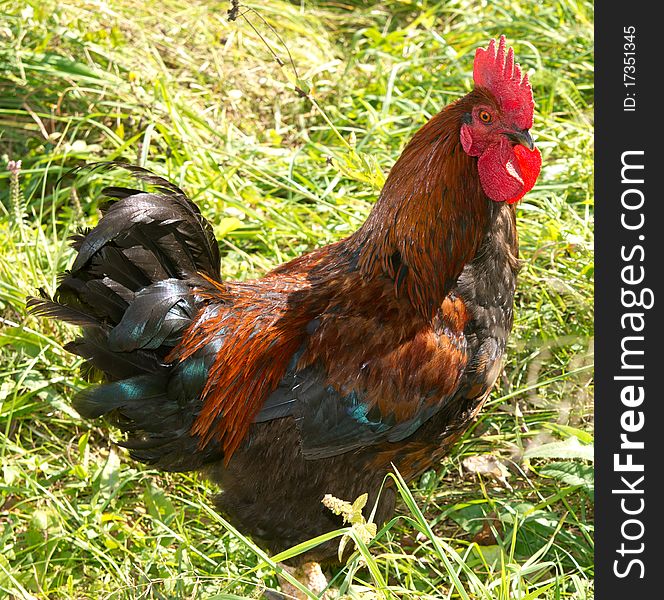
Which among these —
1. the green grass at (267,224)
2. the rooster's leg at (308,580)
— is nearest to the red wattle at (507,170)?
the green grass at (267,224)

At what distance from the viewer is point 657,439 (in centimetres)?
333

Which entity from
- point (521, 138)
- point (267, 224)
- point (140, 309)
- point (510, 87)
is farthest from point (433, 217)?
point (267, 224)

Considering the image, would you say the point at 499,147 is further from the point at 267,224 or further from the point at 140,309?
the point at 267,224

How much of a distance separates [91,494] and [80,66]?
2.70 m

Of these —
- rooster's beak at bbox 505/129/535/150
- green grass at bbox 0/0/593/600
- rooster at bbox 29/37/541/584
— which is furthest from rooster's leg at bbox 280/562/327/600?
rooster's beak at bbox 505/129/535/150

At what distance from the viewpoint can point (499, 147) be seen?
Result: 3.15 metres

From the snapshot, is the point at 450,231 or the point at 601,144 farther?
the point at 601,144

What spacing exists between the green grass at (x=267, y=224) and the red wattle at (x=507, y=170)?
29.8 inches

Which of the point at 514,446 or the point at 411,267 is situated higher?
the point at 411,267

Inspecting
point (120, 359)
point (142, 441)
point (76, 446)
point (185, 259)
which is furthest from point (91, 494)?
point (185, 259)

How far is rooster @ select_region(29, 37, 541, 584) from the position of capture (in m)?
3.18

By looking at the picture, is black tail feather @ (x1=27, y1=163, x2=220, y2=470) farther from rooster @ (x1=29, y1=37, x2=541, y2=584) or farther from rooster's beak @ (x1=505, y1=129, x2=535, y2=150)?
rooster's beak @ (x1=505, y1=129, x2=535, y2=150)

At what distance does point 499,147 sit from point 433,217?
343mm

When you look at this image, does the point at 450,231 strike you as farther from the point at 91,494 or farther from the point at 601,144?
the point at 91,494
